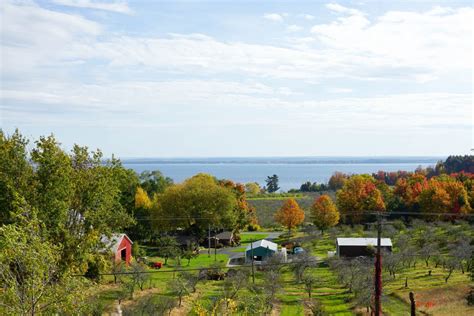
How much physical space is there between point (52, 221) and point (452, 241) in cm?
4101

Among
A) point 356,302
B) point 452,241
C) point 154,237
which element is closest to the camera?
point 356,302

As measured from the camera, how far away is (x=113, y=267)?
129 feet

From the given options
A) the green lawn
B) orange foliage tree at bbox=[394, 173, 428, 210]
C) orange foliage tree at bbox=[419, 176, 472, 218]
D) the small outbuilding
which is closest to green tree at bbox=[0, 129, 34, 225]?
the small outbuilding

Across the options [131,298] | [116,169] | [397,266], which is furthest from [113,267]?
[397,266]

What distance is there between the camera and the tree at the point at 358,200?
66750mm

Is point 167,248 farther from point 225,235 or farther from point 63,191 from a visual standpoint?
point 63,191

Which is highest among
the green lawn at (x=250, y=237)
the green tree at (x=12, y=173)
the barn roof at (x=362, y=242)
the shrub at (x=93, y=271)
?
the green tree at (x=12, y=173)

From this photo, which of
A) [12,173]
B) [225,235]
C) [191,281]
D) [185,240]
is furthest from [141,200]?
[12,173]

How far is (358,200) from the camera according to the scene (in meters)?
68.4

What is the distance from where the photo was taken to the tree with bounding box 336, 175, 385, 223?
219 ft

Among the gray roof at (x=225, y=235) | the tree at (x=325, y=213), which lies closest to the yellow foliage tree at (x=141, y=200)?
the gray roof at (x=225, y=235)

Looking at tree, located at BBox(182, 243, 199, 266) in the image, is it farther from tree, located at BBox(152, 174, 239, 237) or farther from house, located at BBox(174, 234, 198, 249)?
tree, located at BBox(152, 174, 239, 237)

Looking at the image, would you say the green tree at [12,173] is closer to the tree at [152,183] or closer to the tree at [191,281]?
the tree at [191,281]

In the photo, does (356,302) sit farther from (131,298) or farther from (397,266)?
(131,298)
